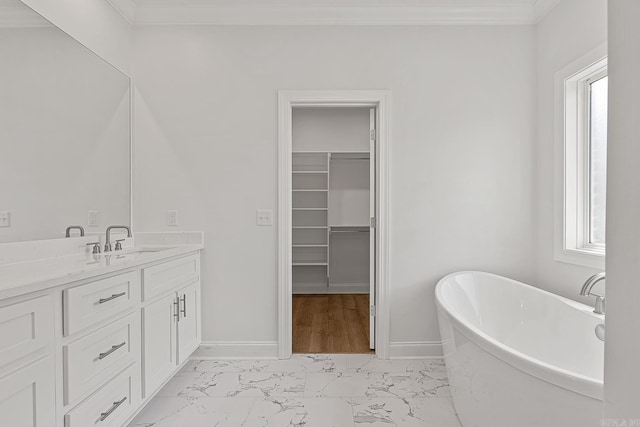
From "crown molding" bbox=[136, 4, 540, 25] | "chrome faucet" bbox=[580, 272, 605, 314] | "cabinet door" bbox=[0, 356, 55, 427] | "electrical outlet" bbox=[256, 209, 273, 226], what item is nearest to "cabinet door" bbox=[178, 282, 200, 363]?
"electrical outlet" bbox=[256, 209, 273, 226]

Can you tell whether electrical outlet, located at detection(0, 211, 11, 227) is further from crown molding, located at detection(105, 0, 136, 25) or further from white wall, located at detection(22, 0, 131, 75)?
crown molding, located at detection(105, 0, 136, 25)

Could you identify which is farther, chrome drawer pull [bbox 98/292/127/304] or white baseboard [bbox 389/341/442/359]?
white baseboard [bbox 389/341/442/359]

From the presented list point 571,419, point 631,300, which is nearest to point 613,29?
point 631,300

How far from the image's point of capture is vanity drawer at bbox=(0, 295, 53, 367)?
116 cm

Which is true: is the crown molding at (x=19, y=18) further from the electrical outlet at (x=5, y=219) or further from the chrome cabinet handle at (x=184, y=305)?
the chrome cabinet handle at (x=184, y=305)

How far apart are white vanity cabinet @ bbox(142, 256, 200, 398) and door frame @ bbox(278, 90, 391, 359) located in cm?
63

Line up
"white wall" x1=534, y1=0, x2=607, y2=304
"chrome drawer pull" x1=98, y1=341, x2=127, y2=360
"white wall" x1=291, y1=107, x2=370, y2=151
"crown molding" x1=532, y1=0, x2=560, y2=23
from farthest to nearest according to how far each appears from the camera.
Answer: "white wall" x1=291, y1=107, x2=370, y2=151 → "crown molding" x1=532, y1=0, x2=560, y2=23 → "white wall" x1=534, y1=0, x2=607, y2=304 → "chrome drawer pull" x1=98, y1=341, x2=127, y2=360

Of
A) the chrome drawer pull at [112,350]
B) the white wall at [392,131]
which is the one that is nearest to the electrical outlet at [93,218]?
the white wall at [392,131]

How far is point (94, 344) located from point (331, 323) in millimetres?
2501

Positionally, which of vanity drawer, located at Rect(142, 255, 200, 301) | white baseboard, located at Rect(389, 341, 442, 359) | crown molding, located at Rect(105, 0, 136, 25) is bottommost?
white baseboard, located at Rect(389, 341, 442, 359)

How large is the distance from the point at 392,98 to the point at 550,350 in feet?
6.42

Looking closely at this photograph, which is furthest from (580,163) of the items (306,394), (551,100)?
(306,394)

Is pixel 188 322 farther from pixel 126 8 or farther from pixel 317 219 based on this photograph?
pixel 317 219

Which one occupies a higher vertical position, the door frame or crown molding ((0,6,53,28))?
crown molding ((0,6,53,28))
